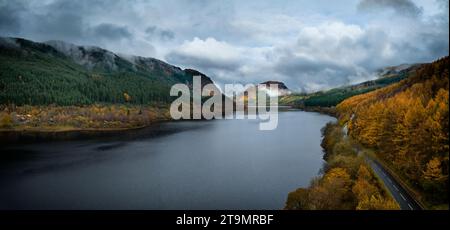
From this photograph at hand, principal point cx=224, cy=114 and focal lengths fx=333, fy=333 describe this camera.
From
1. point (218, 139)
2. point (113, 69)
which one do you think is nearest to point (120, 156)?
point (218, 139)

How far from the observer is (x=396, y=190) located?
17.2 m

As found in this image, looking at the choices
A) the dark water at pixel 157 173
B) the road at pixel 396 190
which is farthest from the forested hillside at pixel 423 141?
the dark water at pixel 157 173

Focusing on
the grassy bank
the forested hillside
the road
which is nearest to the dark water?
the road

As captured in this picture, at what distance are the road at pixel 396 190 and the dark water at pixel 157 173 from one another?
206 inches

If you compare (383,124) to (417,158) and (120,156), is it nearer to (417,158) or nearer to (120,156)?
(417,158)

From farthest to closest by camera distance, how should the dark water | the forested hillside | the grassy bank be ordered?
the grassy bank
the dark water
the forested hillside

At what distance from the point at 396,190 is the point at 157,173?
738 inches

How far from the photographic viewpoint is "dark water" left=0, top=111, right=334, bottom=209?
20781 mm

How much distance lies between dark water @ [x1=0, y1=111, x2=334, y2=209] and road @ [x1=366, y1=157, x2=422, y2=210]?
5222mm

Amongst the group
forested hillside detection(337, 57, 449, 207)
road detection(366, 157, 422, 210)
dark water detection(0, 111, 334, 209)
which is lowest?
dark water detection(0, 111, 334, 209)

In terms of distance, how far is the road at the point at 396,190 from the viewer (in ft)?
49.0

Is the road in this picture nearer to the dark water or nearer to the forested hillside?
the forested hillside

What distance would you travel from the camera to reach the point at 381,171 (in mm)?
21172
